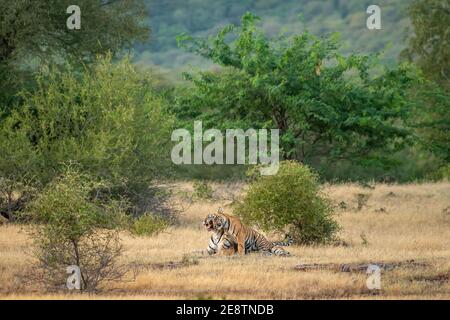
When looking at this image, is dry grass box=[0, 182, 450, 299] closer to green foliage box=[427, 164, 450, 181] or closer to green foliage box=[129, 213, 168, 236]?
green foliage box=[129, 213, 168, 236]

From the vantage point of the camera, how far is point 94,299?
14547mm

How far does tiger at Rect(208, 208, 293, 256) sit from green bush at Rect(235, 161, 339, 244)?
5.59 ft

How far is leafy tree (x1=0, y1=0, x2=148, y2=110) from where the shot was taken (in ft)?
95.8

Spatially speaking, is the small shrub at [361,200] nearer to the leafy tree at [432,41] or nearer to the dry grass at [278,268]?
the dry grass at [278,268]

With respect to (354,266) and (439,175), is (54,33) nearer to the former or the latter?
(354,266)

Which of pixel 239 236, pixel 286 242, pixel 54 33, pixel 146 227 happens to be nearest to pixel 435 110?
pixel 286 242

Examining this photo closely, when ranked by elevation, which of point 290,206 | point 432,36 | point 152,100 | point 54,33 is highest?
point 432,36

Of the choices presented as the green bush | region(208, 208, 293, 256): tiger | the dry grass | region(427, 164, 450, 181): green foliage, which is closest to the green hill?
region(427, 164, 450, 181): green foliage

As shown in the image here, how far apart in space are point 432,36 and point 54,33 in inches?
929

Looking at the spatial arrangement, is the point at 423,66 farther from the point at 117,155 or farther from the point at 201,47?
the point at 117,155

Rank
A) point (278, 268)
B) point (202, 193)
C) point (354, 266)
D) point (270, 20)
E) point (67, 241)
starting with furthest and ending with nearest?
point (270, 20) < point (202, 193) < point (354, 266) < point (278, 268) < point (67, 241)

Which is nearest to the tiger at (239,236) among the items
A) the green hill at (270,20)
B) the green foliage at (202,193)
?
the green foliage at (202,193)

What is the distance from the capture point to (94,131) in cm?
2609

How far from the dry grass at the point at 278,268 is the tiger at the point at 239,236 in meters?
0.54
